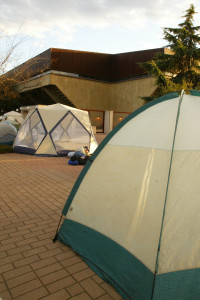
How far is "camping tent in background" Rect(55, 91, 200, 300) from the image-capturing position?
2236 millimetres

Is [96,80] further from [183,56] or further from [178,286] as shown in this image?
[178,286]

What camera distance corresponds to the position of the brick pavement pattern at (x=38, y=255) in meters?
2.41

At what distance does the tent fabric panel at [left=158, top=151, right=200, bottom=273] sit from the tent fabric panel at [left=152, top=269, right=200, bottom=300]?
54 mm

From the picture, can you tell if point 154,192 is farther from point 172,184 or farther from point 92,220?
point 92,220

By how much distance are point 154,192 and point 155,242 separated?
0.50 m

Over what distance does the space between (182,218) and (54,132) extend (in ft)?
29.7

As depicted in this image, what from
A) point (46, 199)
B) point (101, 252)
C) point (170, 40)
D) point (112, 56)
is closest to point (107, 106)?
point (112, 56)

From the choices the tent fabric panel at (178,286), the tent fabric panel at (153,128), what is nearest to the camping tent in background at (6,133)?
the tent fabric panel at (153,128)

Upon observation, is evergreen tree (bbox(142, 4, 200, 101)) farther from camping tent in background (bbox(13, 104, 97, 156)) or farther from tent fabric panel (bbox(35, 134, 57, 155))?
tent fabric panel (bbox(35, 134, 57, 155))

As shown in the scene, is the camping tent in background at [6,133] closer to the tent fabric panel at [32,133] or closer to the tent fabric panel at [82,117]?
the tent fabric panel at [32,133]

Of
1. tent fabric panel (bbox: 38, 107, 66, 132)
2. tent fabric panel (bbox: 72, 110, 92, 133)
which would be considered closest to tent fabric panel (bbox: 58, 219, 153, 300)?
tent fabric panel (bbox: 38, 107, 66, 132)

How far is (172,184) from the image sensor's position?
237 cm

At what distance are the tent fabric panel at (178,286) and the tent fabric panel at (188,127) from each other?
126cm

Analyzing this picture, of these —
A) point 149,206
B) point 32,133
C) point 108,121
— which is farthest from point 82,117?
point 108,121
